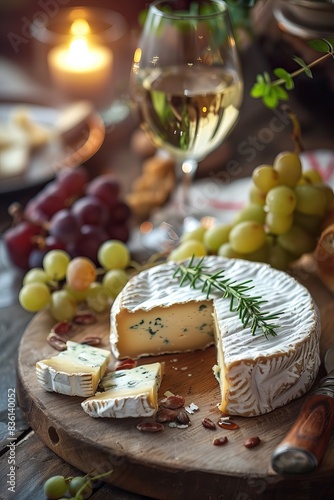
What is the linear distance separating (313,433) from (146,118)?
2.76 feet

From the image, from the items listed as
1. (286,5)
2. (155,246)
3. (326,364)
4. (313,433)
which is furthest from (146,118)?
(313,433)

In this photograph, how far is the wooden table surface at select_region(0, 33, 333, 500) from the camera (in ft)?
→ 3.90

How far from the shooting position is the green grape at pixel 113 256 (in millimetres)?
1603

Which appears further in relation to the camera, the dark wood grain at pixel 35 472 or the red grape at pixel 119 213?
the red grape at pixel 119 213

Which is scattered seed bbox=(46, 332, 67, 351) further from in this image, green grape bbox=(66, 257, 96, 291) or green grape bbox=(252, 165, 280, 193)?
green grape bbox=(252, 165, 280, 193)

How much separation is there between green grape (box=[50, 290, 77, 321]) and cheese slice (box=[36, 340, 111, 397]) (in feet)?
0.54

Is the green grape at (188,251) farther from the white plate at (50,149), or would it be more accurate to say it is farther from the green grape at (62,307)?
the white plate at (50,149)

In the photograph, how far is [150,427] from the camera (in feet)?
3.92

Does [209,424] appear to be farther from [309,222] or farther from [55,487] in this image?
[309,222]

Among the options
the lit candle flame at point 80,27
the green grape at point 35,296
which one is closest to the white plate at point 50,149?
the lit candle flame at point 80,27

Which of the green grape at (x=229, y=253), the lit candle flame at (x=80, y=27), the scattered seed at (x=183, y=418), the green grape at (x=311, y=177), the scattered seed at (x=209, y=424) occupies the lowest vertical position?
the scattered seed at (x=209, y=424)

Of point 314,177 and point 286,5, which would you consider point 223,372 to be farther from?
point 286,5

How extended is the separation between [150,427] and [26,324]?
48cm

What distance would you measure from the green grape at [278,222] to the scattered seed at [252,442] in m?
0.49
